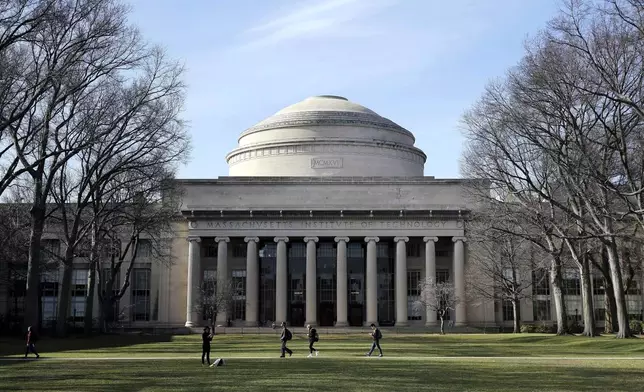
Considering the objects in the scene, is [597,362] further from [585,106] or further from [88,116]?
[88,116]

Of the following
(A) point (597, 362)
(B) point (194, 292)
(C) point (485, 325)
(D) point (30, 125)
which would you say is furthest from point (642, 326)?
(D) point (30, 125)

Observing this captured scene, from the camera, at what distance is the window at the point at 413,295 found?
84438 millimetres

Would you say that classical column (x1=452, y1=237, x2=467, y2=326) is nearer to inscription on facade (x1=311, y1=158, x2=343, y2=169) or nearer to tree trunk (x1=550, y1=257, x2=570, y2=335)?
inscription on facade (x1=311, y1=158, x2=343, y2=169)

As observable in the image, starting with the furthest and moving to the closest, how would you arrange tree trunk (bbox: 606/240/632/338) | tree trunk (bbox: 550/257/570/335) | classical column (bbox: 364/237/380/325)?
classical column (bbox: 364/237/380/325)
tree trunk (bbox: 550/257/570/335)
tree trunk (bbox: 606/240/632/338)

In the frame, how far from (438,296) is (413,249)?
1058 cm

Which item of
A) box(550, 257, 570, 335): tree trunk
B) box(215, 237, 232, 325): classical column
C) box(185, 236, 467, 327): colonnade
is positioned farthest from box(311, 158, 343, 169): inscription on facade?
box(550, 257, 570, 335): tree trunk

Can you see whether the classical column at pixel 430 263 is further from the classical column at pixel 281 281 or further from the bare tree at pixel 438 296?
the classical column at pixel 281 281

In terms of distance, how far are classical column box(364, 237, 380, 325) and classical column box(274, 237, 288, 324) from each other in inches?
329

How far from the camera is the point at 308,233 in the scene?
83.8m

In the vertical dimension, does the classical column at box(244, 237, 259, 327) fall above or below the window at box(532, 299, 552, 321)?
above

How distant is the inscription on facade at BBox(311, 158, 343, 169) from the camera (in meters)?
93.3

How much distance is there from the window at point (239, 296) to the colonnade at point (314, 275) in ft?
6.34

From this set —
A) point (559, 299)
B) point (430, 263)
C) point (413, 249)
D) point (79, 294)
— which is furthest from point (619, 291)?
point (79, 294)

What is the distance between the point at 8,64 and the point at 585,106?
27761 millimetres
